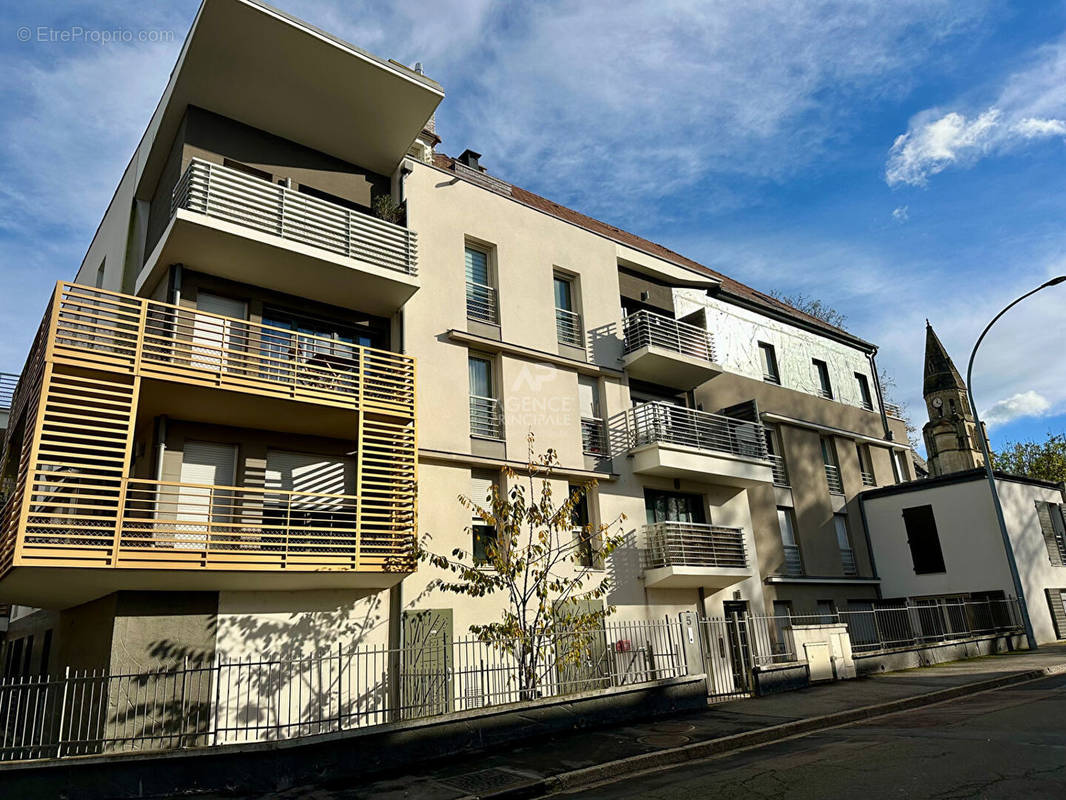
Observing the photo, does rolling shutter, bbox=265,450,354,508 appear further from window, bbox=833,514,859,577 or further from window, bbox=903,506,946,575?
window, bbox=903,506,946,575

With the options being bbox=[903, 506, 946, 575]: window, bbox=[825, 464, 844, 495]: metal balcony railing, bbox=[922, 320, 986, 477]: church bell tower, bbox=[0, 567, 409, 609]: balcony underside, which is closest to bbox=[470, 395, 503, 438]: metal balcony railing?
bbox=[0, 567, 409, 609]: balcony underside

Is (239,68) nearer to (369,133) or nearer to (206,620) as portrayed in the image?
(369,133)

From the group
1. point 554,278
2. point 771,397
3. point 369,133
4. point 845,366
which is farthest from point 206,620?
point 845,366

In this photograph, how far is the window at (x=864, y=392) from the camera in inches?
1145

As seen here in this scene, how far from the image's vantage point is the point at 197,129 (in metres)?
14.9

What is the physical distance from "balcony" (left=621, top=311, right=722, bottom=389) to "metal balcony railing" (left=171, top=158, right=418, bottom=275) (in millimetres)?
7143

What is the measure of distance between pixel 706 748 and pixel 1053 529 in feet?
72.5

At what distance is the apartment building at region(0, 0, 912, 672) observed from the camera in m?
11.4

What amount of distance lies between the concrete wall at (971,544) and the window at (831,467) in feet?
5.20

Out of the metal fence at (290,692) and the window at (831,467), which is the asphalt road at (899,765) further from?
the window at (831,467)

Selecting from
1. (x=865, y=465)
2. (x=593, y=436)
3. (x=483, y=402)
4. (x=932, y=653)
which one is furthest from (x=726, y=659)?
(x=865, y=465)

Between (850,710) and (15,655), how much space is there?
20.8 m

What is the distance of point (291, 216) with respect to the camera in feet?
46.7

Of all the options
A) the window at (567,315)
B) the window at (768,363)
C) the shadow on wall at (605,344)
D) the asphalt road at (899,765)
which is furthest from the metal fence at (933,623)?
the window at (567,315)
